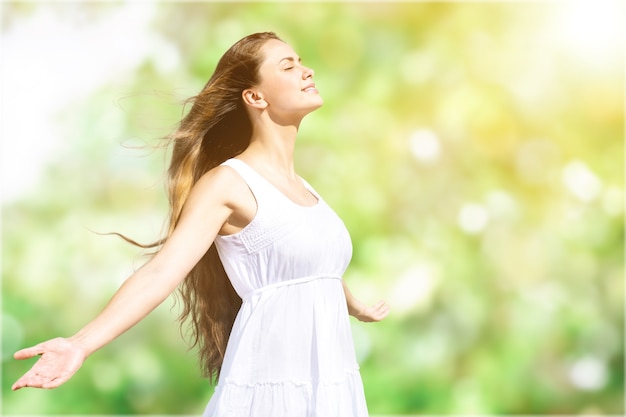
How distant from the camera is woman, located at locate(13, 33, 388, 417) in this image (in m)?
2.07

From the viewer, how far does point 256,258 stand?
84.9 inches

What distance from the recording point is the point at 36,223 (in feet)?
20.1

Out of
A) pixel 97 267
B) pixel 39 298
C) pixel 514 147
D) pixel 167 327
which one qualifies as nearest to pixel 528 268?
pixel 514 147

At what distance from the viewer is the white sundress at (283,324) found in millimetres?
2092

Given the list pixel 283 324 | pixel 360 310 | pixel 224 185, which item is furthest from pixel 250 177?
pixel 360 310

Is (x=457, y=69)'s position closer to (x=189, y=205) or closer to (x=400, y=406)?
(x=400, y=406)

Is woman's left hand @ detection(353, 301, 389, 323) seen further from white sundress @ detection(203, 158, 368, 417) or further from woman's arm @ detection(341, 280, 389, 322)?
white sundress @ detection(203, 158, 368, 417)

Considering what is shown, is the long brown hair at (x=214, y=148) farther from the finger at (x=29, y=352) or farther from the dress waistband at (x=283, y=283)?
the finger at (x=29, y=352)

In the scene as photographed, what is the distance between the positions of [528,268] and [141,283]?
466 cm

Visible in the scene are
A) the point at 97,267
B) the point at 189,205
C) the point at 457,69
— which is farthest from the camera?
the point at 457,69

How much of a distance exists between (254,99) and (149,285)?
641mm

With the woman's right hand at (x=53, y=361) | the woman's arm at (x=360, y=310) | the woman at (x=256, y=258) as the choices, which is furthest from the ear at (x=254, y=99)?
the woman's right hand at (x=53, y=361)

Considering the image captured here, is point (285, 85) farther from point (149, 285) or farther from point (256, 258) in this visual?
point (149, 285)

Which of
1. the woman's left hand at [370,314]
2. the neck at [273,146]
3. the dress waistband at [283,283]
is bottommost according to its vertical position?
the woman's left hand at [370,314]
